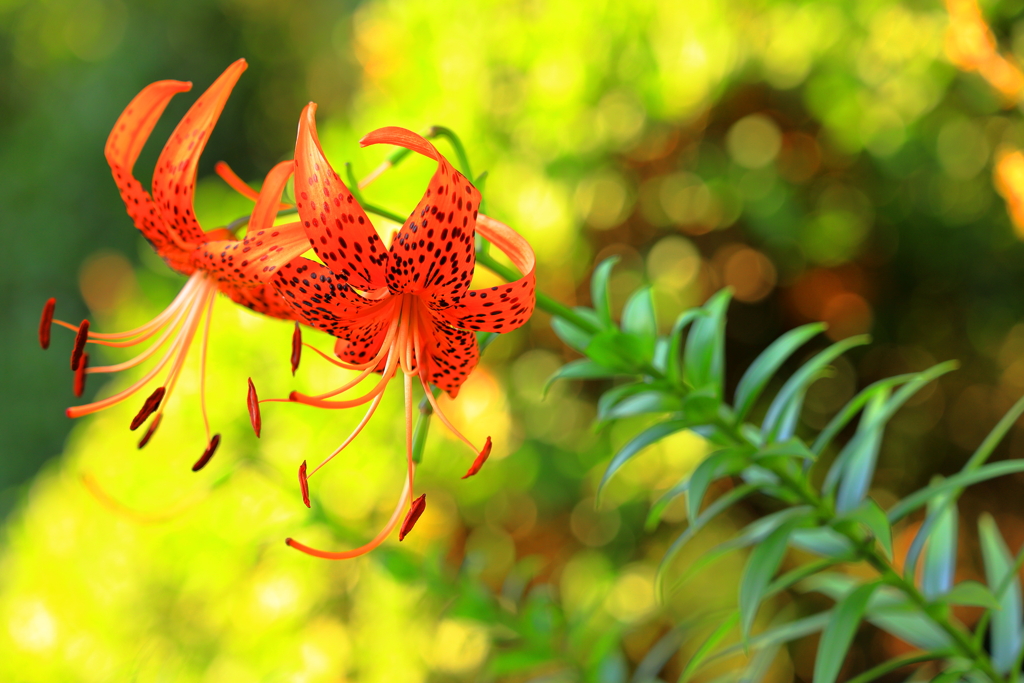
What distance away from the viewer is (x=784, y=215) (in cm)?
137

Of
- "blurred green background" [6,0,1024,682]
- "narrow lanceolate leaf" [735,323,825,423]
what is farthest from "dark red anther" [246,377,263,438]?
"blurred green background" [6,0,1024,682]

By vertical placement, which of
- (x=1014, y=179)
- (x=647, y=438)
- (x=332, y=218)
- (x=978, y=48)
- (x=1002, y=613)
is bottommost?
(x=1002, y=613)

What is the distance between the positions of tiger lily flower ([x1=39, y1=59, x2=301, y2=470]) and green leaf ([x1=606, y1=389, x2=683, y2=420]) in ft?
0.83

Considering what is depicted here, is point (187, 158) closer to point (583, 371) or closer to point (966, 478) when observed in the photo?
point (583, 371)

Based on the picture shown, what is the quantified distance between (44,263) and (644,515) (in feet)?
9.22

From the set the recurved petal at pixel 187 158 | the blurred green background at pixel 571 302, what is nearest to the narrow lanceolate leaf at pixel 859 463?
the recurved petal at pixel 187 158

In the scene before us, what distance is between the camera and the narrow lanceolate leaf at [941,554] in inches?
22.9

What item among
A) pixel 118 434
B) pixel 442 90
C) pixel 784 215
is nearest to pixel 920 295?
pixel 784 215

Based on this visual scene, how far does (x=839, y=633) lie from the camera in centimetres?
48

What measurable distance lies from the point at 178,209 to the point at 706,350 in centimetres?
41

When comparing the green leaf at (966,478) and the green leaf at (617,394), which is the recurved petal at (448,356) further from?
the green leaf at (966,478)

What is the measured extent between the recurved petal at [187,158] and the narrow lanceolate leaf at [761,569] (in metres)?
0.47

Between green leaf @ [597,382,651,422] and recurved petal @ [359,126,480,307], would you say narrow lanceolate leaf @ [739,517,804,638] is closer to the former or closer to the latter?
green leaf @ [597,382,651,422]

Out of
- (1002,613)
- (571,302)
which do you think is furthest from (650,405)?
(571,302)
